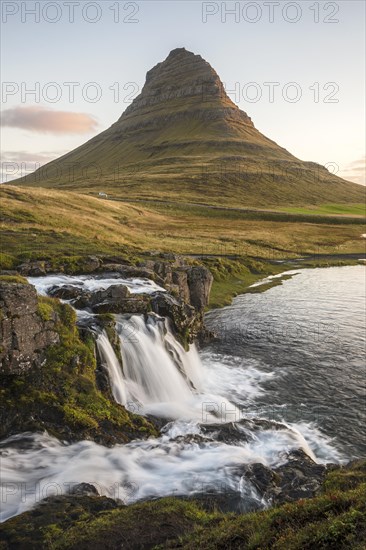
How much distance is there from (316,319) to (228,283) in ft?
58.9

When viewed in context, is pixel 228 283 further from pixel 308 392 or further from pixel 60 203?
pixel 60 203

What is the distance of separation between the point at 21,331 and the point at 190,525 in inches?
462

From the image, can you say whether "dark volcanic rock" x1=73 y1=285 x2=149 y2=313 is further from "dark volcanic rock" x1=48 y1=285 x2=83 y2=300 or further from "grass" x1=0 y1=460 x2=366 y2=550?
"grass" x1=0 y1=460 x2=366 y2=550

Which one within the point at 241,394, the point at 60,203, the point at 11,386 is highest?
the point at 60,203

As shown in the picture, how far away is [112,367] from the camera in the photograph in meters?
23.1

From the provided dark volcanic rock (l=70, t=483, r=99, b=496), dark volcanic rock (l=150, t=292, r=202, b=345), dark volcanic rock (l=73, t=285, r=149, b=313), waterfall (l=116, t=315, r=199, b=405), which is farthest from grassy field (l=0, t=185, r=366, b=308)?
dark volcanic rock (l=70, t=483, r=99, b=496)

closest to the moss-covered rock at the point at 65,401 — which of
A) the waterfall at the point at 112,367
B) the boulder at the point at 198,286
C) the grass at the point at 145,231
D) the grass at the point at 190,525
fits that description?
the waterfall at the point at 112,367

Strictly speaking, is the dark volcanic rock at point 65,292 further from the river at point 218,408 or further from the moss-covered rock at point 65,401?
the moss-covered rock at point 65,401

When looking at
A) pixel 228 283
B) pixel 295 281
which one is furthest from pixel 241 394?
pixel 295 281

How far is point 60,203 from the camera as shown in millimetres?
95125

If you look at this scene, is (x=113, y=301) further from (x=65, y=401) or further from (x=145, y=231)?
(x=145, y=231)

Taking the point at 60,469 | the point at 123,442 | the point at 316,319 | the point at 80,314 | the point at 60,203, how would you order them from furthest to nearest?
the point at 60,203 → the point at 316,319 → the point at 80,314 → the point at 123,442 → the point at 60,469

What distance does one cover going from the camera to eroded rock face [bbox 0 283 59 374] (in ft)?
61.4

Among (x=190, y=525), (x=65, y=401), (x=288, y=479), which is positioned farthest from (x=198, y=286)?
(x=190, y=525)
